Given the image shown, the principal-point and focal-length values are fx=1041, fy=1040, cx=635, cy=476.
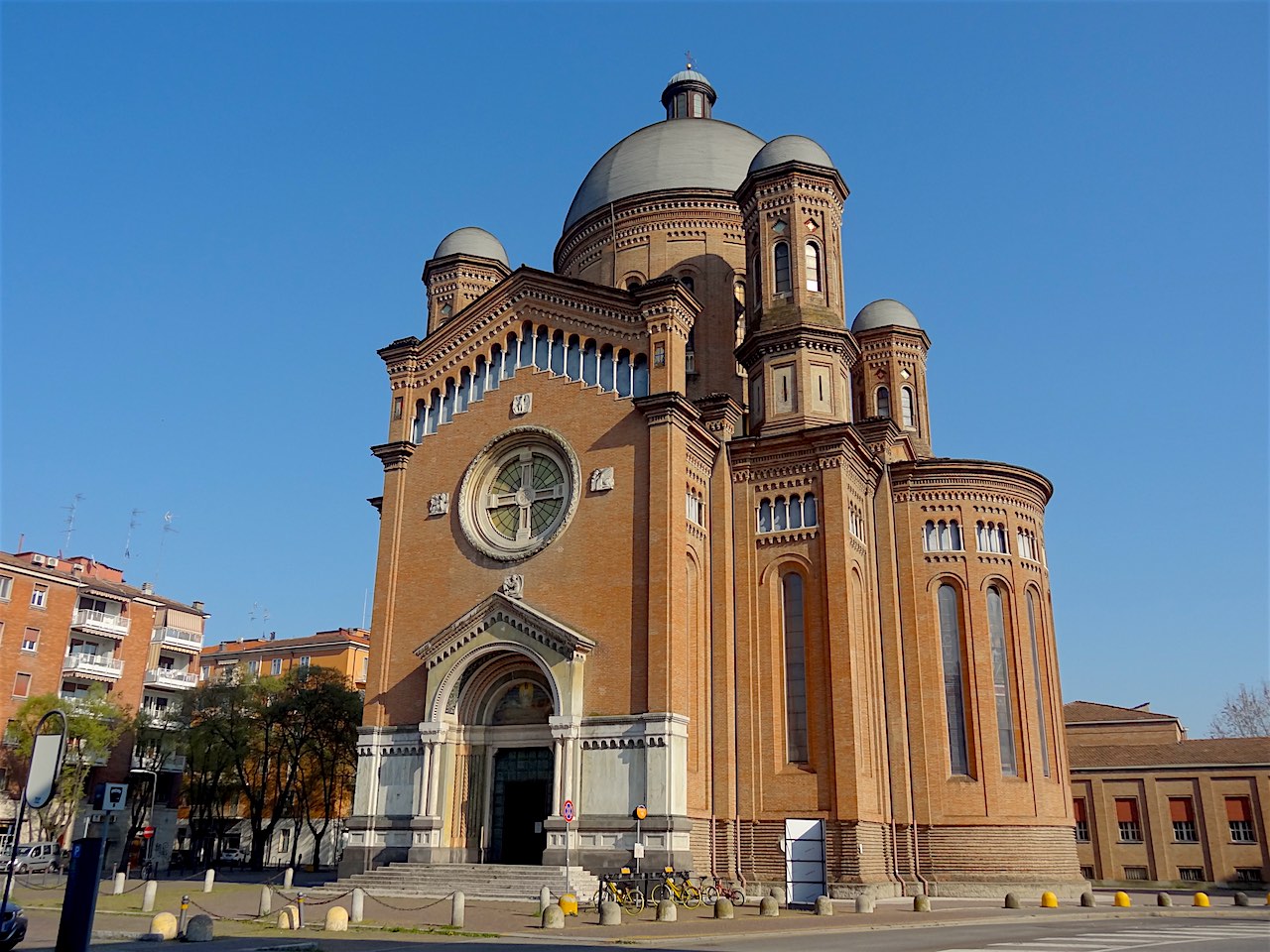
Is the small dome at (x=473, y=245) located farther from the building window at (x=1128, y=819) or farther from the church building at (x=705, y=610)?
the building window at (x=1128, y=819)

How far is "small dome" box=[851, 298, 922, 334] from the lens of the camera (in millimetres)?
46000

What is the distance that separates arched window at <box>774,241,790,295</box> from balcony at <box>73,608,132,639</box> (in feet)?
133

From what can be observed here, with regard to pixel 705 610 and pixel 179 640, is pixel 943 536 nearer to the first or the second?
pixel 705 610

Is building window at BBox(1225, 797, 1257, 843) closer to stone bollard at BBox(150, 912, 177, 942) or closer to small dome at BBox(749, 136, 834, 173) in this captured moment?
small dome at BBox(749, 136, 834, 173)

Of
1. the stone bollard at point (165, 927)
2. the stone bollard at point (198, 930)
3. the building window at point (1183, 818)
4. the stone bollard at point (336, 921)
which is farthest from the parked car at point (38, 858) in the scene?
the building window at point (1183, 818)

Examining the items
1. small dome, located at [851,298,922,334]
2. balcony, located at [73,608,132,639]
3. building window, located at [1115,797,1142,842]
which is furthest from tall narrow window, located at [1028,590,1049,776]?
balcony, located at [73,608,132,639]

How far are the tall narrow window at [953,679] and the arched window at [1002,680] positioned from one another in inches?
46.9

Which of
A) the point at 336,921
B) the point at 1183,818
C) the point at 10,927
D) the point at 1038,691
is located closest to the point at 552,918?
the point at 336,921

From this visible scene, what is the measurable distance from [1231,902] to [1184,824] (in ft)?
53.1

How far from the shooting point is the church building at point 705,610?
30000mm

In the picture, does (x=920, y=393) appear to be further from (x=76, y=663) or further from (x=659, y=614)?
(x=76, y=663)

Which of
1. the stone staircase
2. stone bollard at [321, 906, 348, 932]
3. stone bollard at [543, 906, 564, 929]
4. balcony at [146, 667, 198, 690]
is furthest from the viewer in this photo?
balcony at [146, 667, 198, 690]

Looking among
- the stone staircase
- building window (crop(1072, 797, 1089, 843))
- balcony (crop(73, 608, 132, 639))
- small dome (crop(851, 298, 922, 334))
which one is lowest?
the stone staircase

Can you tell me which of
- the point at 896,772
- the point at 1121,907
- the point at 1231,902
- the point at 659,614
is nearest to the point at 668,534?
the point at 659,614
